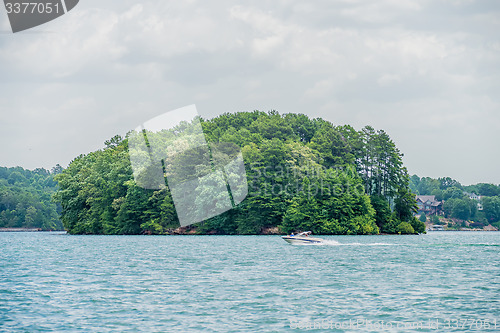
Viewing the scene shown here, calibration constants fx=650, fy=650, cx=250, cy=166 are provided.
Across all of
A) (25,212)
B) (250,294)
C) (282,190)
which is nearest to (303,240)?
(282,190)

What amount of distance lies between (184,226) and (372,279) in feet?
207

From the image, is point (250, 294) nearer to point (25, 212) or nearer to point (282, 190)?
point (282, 190)

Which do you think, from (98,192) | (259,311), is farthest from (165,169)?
(259,311)

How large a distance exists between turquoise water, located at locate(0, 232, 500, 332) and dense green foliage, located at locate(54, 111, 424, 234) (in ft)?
132

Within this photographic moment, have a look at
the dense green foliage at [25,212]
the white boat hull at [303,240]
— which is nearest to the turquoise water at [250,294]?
the white boat hull at [303,240]

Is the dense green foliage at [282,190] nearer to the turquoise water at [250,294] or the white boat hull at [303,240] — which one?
the white boat hull at [303,240]

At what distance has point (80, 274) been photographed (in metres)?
36.4

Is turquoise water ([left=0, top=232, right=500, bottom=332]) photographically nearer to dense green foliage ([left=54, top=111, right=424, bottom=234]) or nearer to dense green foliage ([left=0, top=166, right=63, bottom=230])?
Result: dense green foliage ([left=54, top=111, right=424, bottom=234])

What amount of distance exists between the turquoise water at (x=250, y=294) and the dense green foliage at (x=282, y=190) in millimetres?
40131

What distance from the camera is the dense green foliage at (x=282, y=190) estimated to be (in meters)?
86.5

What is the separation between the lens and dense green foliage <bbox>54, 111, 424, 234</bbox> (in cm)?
8650

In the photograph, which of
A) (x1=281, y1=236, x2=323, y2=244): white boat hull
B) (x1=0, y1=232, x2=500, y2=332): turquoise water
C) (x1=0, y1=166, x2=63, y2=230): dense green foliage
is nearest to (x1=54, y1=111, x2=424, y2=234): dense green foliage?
(x1=281, y1=236, x2=323, y2=244): white boat hull

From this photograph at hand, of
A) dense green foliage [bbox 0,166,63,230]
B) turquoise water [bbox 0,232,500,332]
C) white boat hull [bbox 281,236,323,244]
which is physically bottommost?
turquoise water [bbox 0,232,500,332]

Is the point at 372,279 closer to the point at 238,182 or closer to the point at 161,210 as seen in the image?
the point at 238,182
